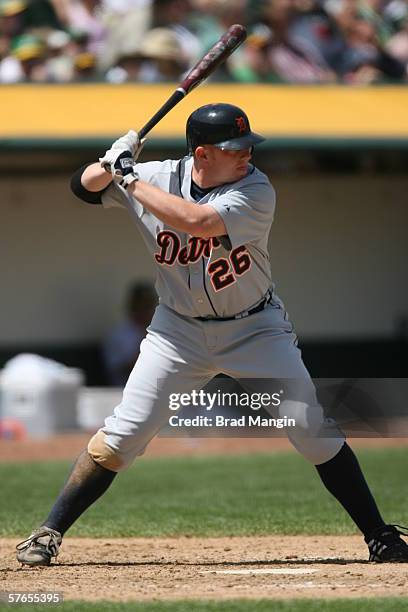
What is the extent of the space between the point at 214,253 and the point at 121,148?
1.74 feet

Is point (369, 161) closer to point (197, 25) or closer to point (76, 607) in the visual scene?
point (197, 25)

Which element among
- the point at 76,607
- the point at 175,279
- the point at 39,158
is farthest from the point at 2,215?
the point at 76,607

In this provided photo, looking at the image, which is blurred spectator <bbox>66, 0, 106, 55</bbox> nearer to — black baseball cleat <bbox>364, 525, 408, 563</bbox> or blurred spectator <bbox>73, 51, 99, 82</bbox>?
blurred spectator <bbox>73, 51, 99, 82</bbox>

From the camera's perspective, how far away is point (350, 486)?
472cm

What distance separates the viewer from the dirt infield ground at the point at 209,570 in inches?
→ 165

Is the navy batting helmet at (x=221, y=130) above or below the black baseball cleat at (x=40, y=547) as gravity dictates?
above

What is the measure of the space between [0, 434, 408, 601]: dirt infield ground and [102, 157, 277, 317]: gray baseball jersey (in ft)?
3.34

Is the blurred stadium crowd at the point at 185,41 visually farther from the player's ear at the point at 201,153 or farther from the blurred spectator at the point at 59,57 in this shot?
the player's ear at the point at 201,153

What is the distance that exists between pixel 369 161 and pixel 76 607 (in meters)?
8.76

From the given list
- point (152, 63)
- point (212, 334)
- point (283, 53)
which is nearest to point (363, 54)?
point (283, 53)

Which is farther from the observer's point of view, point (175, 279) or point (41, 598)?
point (175, 279)

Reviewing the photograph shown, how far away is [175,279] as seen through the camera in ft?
15.3

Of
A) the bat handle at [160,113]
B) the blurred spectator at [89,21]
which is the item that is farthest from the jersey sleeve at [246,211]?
the blurred spectator at [89,21]

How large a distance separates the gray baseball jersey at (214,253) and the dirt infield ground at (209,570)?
3.34 ft
